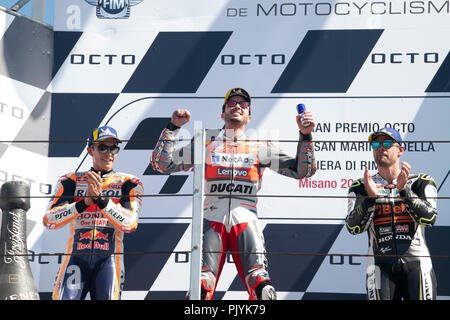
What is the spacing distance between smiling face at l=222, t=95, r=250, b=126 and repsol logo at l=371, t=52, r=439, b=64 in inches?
43.2

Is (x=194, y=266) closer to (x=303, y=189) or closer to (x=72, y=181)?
(x=72, y=181)

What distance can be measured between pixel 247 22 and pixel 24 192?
158cm

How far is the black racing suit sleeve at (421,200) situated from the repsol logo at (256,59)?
1.33 meters

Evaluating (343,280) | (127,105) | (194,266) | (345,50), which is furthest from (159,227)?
(194,266)

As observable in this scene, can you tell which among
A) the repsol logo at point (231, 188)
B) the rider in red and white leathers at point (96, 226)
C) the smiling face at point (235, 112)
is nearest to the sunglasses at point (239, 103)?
the smiling face at point (235, 112)

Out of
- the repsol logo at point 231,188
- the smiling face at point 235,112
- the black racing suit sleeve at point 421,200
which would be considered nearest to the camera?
Answer: the black racing suit sleeve at point 421,200

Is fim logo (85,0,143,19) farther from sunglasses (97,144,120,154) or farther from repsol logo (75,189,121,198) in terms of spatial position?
repsol logo (75,189,121,198)

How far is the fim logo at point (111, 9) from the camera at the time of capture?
190 inches

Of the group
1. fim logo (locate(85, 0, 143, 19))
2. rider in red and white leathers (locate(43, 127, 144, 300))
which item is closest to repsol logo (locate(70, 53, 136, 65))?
fim logo (locate(85, 0, 143, 19))

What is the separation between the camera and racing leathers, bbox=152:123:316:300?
11.5 feet

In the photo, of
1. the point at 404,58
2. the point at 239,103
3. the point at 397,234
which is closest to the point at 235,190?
the point at 239,103

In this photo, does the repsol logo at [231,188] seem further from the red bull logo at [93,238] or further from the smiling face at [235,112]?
the red bull logo at [93,238]

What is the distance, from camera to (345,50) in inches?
184
